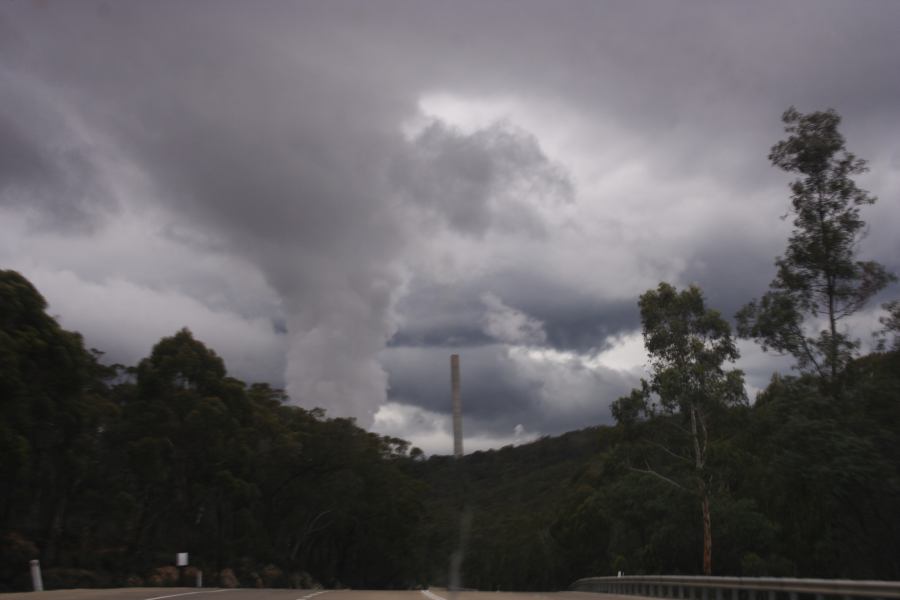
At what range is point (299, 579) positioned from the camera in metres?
57.2

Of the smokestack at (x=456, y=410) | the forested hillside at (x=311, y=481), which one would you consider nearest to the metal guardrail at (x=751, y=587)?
the forested hillside at (x=311, y=481)

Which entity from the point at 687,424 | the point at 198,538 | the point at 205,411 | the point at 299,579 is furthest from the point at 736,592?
the point at 299,579

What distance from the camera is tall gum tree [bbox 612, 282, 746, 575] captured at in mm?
39594

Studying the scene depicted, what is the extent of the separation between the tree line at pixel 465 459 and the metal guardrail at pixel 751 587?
5.11 m

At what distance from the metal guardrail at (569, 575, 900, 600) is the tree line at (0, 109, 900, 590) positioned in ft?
16.8

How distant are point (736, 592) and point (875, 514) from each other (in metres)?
8.56

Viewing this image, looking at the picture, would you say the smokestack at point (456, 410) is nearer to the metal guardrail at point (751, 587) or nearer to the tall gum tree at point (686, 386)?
the metal guardrail at point (751, 587)

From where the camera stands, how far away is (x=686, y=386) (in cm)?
3994

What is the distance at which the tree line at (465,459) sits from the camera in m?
26.5

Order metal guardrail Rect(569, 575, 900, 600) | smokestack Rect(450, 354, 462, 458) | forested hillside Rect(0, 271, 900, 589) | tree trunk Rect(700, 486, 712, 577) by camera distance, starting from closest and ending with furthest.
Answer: smokestack Rect(450, 354, 462, 458), metal guardrail Rect(569, 575, 900, 600), forested hillside Rect(0, 271, 900, 589), tree trunk Rect(700, 486, 712, 577)

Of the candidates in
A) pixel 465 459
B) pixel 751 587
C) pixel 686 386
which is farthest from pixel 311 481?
pixel 465 459

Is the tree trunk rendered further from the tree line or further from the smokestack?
the smokestack

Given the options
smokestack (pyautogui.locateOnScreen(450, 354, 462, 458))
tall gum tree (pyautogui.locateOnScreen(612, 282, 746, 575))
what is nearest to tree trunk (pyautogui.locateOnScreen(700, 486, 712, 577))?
tall gum tree (pyautogui.locateOnScreen(612, 282, 746, 575))

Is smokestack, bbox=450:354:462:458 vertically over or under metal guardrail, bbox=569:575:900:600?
over
